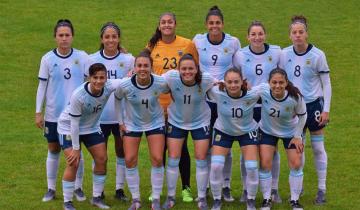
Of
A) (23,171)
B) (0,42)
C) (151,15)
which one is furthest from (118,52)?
(151,15)

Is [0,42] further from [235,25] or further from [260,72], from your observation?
[260,72]

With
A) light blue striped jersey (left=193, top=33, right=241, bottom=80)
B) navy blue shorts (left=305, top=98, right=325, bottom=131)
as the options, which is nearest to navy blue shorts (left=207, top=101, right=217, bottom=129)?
light blue striped jersey (left=193, top=33, right=241, bottom=80)

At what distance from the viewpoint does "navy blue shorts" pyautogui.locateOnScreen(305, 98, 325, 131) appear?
11.1 metres

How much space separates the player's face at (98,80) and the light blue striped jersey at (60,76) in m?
0.67

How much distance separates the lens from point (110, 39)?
435 inches

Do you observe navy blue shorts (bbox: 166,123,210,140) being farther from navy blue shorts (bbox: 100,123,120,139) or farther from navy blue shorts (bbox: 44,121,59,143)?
navy blue shorts (bbox: 44,121,59,143)

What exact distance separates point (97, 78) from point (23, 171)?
342 cm

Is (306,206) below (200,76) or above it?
below

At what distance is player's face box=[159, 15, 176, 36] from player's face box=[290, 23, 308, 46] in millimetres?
1597

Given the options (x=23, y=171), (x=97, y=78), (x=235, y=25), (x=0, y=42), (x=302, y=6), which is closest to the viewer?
(x=97, y=78)

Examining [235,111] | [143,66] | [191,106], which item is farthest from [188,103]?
[143,66]

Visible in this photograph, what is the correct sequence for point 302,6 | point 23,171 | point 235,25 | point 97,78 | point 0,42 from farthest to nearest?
1. point 302,6
2. point 235,25
3. point 0,42
4. point 23,171
5. point 97,78

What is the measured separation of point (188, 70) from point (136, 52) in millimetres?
12275

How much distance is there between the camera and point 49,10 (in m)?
26.3
